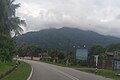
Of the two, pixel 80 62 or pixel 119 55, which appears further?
pixel 80 62

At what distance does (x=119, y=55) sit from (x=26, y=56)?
116421 mm

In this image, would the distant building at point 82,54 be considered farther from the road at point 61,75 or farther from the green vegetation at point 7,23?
the road at point 61,75

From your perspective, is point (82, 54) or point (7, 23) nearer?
point (7, 23)

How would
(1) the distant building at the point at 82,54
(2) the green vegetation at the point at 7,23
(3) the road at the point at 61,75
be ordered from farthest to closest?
(1) the distant building at the point at 82,54
(2) the green vegetation at the point at 7,23
(3) the road at the point at 61,75

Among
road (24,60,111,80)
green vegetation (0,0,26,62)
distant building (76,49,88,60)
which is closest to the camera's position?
road (24,60,111,80)

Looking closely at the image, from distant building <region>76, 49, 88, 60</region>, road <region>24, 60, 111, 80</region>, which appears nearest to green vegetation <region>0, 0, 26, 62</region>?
road <region>24, 60, 111, 80</region>

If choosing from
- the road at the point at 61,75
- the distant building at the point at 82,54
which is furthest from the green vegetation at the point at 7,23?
the distant building at the point at 82,54

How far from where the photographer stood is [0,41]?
129 ft

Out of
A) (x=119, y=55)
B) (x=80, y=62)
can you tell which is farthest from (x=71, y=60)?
(x=119, y=55)

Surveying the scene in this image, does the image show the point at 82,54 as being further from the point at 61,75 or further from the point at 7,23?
the point at 61,75

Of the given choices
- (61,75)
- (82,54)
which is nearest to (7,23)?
(61,75)

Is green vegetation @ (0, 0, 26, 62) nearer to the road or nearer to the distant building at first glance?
the road

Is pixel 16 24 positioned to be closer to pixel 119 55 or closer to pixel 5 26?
pixel 5 26

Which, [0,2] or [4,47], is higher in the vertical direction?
[0,2]
